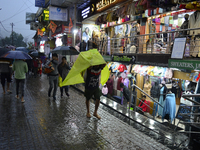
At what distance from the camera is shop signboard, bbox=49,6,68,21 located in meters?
18.5

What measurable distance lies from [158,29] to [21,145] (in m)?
9.71

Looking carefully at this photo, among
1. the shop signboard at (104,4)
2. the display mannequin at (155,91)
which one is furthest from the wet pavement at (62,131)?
the shop signboard at (104,4)

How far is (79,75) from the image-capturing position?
6.15 m

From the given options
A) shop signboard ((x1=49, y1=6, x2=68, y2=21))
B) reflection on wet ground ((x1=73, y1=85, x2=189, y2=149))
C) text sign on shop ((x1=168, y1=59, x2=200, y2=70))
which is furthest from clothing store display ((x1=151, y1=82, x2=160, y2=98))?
shop signboard ((x1=49, y1=6, x2=68, y2=21))

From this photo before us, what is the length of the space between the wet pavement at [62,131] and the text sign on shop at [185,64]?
288 cm

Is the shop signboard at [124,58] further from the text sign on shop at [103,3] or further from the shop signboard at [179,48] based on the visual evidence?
the text sign on shop at [103,3]

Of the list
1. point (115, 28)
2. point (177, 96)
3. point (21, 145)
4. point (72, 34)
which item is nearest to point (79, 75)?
point (21, 145)

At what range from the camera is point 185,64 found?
271 inches

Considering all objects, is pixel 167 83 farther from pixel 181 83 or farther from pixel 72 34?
pixel 72 34

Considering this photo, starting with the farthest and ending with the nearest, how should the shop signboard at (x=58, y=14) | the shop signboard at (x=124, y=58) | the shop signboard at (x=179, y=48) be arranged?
the shop signboard at (x=58, y=14) < the shop signboard at (x=124, y=58) < the shop signboard at (x=179, y=48)

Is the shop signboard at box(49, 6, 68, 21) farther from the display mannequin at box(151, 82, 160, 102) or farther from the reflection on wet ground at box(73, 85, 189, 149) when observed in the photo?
the reflection on wet ground at box(73, 85, 189, 149)

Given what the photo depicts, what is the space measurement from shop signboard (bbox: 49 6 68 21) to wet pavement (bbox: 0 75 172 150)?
12580mm

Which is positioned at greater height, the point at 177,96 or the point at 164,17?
the point at 164,17

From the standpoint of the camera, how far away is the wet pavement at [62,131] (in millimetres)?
4684
